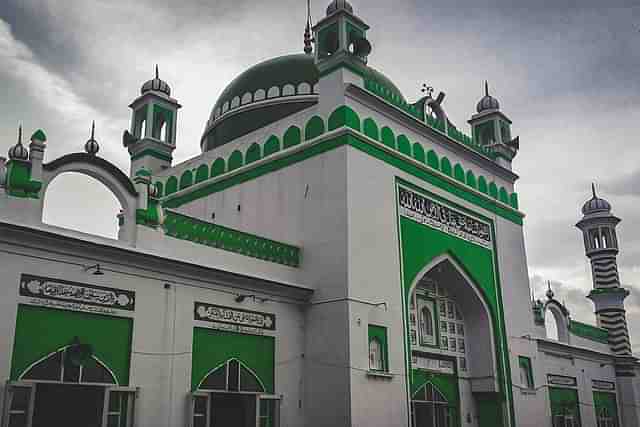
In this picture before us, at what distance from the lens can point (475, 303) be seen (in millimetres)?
11953

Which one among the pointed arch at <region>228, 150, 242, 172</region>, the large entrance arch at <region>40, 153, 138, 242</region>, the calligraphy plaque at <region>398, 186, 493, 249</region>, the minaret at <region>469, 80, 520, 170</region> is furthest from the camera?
the minaret at <region>469, 80, 520, 170</region>

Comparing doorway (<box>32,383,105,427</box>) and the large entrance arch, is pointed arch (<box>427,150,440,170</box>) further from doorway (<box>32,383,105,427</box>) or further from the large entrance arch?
doorway (<box>32,383,105,427</box>)

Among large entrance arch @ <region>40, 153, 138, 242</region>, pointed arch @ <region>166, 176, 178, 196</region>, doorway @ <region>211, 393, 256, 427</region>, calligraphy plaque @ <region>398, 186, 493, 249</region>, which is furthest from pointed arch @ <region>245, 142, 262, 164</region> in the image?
doorway @ <region>211, 393, 256, 427</region>

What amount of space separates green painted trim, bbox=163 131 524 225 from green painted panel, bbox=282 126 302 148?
0.23 m

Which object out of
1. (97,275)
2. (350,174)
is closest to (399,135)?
(350,174)

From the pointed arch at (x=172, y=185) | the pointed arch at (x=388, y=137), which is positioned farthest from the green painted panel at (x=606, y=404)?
the pointed arch at (x=172, y=185)

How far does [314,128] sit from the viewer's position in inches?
404

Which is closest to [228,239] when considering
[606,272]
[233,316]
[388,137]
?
[233,316]

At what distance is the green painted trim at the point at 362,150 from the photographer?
32.4 ft

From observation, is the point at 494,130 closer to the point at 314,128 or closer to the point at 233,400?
the point at 314,128

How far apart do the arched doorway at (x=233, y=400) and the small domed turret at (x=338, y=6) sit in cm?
572

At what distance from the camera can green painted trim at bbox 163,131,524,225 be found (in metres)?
9.89

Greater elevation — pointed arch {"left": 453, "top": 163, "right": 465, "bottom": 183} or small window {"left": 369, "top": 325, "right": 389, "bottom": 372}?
pointed arch {"left": 453, "top": 163, "right": 465, "bottom": 183}

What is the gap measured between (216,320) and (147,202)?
1674 mm
